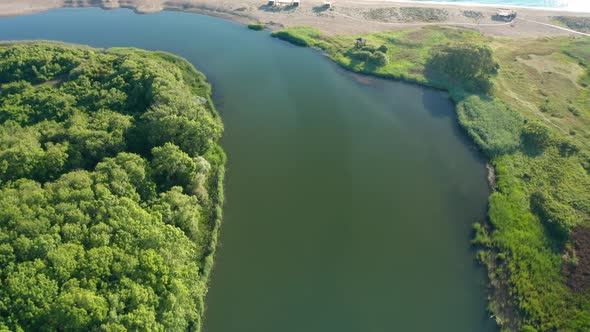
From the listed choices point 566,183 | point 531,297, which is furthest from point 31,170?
point 566,183

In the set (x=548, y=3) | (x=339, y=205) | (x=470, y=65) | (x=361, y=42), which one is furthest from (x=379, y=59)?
(x=548, y=3)

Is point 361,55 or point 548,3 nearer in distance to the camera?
point 361,55

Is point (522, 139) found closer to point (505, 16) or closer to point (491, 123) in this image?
point (491, 123)

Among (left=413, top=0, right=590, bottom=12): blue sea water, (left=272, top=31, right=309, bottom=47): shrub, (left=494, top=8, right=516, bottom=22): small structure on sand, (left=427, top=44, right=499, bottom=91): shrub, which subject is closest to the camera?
(left=427, top=44, right=499, bottom=91): shrub

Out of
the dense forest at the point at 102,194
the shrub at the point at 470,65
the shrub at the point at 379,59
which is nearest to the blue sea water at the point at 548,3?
the shrub at the point at 470,65

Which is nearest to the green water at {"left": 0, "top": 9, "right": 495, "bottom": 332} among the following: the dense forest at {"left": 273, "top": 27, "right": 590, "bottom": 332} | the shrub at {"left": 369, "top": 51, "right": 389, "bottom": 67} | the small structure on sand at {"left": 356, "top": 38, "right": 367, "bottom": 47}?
the dense forest at {"left": 273, "top": 27, "right": 590, "bottom": 332}

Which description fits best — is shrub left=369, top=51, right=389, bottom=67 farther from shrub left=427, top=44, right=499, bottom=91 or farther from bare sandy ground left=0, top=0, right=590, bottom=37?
bare sandy ground left=0, top=0, right=590, bottom=37

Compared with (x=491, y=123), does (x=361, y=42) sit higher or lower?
higher
